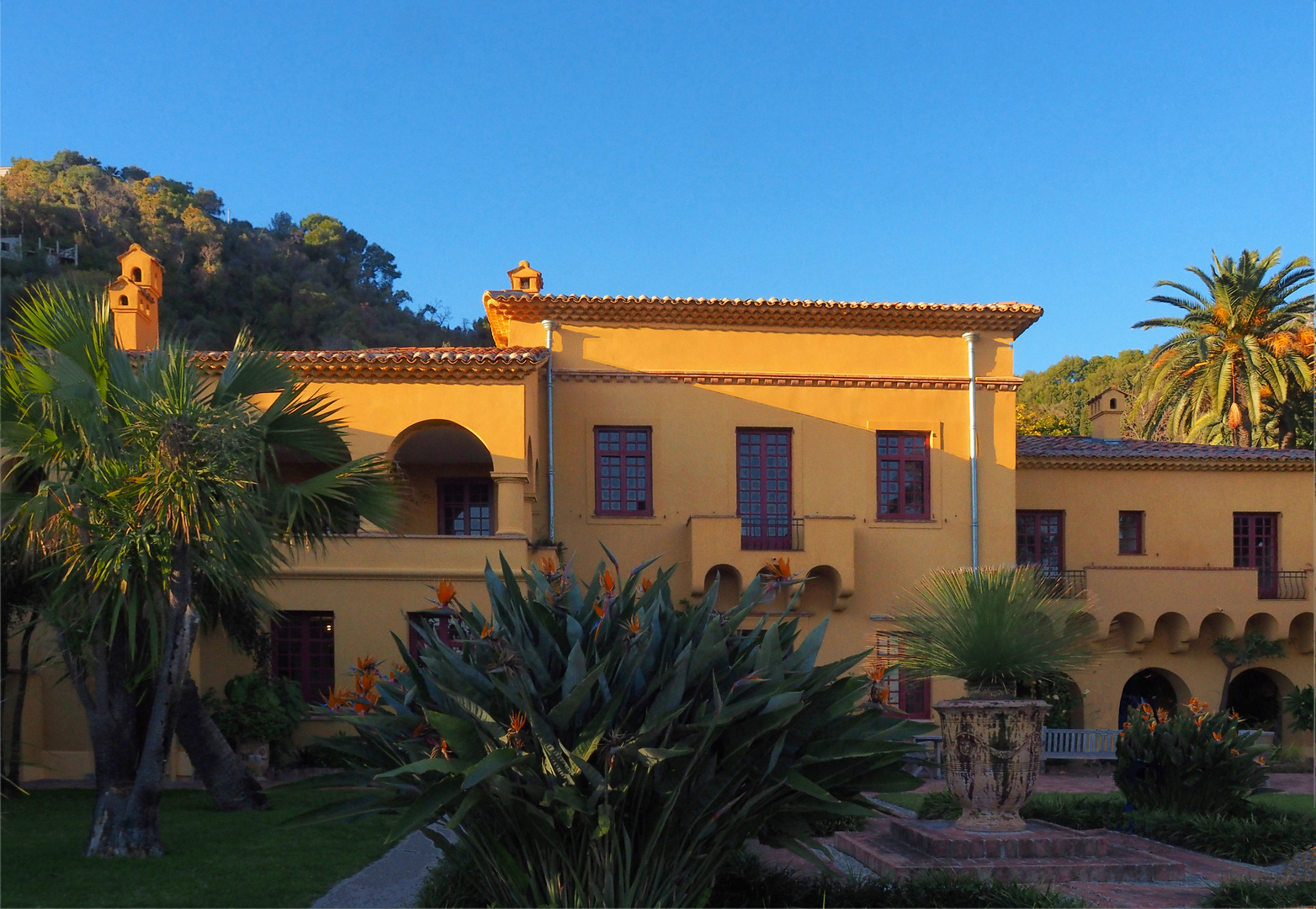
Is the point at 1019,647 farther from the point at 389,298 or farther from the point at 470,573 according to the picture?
the point at 389,298

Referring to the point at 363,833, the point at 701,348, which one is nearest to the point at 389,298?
the point at 701,348

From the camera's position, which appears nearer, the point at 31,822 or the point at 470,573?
the point at 31,822

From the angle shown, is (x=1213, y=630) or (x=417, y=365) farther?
(x=1213, y=630)

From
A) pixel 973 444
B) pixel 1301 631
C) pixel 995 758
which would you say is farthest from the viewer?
pixel 1301 631

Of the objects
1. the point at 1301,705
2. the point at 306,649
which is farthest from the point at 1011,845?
the point at 1301,705

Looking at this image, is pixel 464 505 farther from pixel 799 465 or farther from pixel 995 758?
pixel 995 758

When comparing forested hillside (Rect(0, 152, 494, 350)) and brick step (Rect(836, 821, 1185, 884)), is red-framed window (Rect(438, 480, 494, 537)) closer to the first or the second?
brick step (Rect(836, 821, 1185, 884))

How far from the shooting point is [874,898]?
28.1ft

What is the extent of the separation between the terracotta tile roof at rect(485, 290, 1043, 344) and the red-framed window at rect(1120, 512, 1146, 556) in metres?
5.58

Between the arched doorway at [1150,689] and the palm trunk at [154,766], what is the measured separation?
20.2m

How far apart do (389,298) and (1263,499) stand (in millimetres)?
43928

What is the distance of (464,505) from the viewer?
22469 millimetres

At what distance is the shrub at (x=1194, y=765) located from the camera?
39.6ft

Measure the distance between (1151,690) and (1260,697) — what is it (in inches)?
88.3
